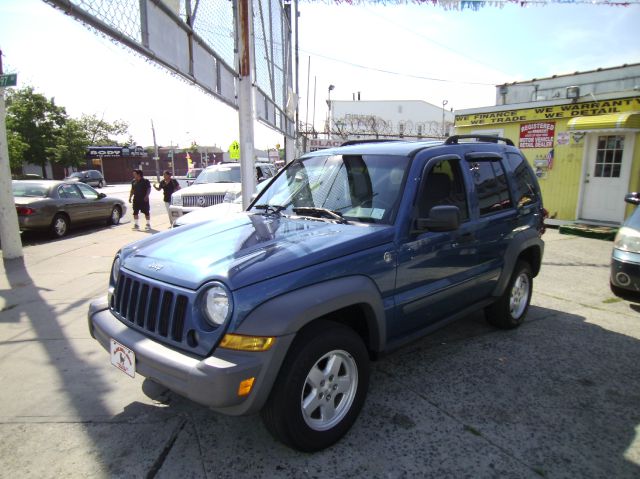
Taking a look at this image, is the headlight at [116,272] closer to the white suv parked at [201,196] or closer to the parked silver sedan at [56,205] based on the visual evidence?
the white suv parked at [201,196]

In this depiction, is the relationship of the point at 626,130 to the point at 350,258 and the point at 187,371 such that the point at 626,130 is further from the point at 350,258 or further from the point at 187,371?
the point at 187,371

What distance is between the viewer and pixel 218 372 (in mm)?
2129

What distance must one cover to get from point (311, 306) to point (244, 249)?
597mm

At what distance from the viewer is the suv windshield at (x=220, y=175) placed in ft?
38.1

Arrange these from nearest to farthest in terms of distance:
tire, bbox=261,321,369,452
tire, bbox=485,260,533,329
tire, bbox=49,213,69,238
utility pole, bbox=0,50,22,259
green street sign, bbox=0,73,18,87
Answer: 1. tire, bbox=261,321,369,452
2. tire, bbox=485,260,533,329
3. green street sign, bbox=0,73,18,87
4. utility pole, bbox=0,50,22,259
5. tire, bbox=49,213,69,238

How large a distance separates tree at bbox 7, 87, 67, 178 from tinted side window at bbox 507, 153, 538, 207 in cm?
4651

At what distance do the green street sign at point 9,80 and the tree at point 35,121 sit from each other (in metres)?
39.5

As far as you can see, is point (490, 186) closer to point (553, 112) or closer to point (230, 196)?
point (230, 196)

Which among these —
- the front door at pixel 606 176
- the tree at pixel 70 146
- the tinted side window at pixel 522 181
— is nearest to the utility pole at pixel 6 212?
the tinted side window at pixel 522 181

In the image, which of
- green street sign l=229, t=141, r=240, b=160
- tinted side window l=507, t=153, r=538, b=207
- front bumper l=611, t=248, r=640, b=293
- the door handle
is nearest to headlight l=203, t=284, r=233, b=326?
the door handle

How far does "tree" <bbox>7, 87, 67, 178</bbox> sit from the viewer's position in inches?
1598

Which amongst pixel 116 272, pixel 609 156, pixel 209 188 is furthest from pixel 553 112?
pixel 116 272

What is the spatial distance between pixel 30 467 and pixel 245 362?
1538 mm

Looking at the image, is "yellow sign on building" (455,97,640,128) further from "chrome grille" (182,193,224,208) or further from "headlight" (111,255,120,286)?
"headlight" (111,255,120,286)
